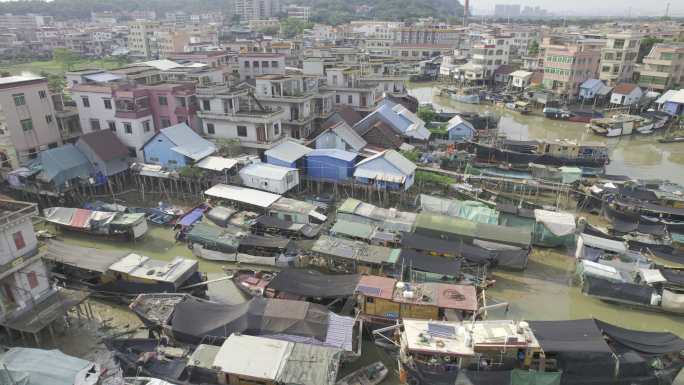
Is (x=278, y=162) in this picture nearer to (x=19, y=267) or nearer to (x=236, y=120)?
(x=236, y=120)

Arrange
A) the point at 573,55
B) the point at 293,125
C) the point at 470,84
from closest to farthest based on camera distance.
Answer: the point at 293,125
the point at 573,55
the point at 470,84

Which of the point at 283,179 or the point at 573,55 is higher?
the point at 573,55

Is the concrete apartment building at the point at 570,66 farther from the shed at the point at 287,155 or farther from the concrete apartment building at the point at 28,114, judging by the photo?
the concrete apartment building at the point at 28,114

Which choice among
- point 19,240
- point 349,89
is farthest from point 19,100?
point 349,89

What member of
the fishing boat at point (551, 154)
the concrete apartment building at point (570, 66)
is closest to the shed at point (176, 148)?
the fishing boat at point (551, 154)

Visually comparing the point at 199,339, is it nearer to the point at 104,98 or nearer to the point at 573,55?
the point at 104,98

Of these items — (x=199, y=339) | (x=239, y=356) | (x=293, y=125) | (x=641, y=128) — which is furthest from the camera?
(x=641, y=128)

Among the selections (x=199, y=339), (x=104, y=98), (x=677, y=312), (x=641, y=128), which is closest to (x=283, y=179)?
(x=199, y=339)
